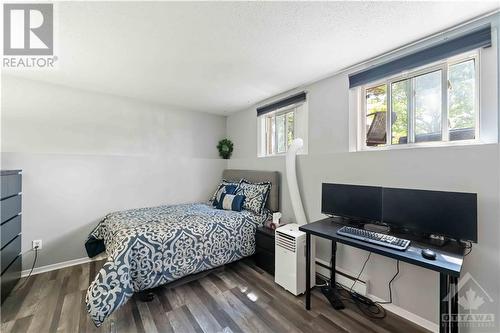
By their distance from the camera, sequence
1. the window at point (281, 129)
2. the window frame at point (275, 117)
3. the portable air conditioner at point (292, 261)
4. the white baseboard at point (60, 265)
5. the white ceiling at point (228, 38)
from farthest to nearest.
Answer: the window frame at point (275, 117)
the window at point (281, 129)
the white baseboard at point (60, 265)
the portable air conditioner at point (292, 261)
the white ceiling at point (228, 38)

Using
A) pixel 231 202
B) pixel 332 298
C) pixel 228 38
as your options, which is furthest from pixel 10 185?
pixel 332 298

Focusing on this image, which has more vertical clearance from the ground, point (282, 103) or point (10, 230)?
point (282, 103)

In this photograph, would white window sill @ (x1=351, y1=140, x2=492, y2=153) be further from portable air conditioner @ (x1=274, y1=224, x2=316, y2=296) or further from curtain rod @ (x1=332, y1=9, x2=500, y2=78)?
portable air conditioner @ (x1=274, y1=224, x2=316, y2=296)

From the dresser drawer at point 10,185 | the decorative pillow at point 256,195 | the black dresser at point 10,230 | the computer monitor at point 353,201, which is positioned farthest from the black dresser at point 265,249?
the dresser drawer at point 10,185

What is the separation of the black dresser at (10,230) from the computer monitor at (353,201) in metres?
3.10

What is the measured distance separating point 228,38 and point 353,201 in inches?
73.3

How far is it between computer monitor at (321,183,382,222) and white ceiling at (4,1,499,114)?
1.28m

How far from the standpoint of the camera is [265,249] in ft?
8.56

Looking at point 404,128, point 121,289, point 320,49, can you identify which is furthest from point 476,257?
point 121,289

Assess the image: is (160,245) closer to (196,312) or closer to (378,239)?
(196,312)

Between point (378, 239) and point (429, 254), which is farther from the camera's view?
point (378, 239)

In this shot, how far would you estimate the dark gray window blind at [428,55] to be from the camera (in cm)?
151

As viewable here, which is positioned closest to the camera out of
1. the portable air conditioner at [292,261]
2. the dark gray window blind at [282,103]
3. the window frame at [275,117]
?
the portable air conditioner at [292,261]

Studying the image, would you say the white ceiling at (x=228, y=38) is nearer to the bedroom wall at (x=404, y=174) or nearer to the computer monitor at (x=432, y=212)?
the bedroom wall at (x=404, y=174)
